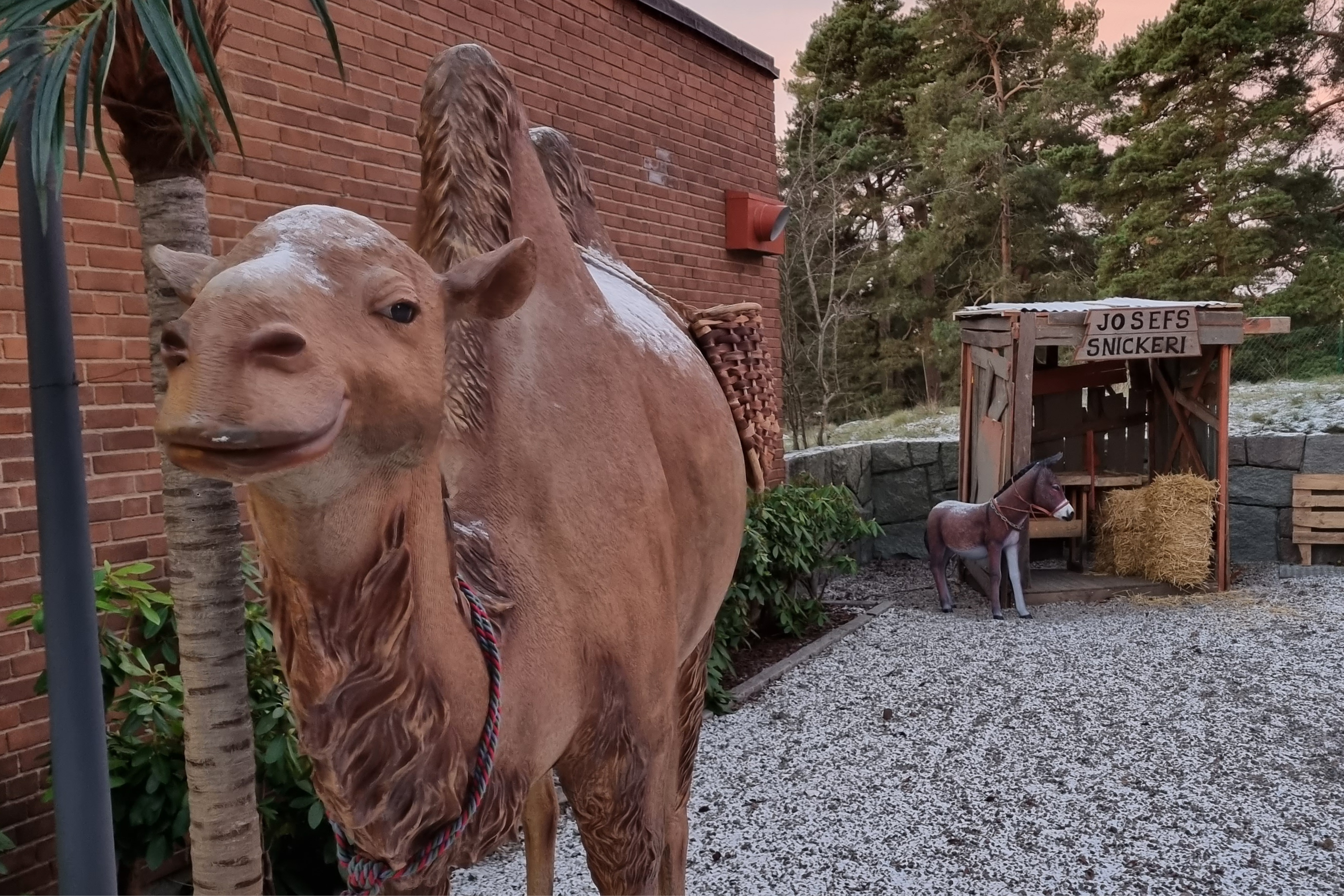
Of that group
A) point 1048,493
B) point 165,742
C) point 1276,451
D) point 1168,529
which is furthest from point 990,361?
point 165,742

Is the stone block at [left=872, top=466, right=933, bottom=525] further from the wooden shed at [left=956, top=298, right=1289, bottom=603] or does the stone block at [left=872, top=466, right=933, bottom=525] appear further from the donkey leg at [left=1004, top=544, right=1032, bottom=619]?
the donkey leg at [left=1004, top=544, right=1032, bottom=619]

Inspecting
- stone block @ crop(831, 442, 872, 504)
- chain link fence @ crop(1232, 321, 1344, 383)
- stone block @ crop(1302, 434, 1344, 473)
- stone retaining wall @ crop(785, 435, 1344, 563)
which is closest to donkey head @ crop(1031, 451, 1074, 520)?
A: stone retaining wall @ crop(785, 435, 1344, 563)

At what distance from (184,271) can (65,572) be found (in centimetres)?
82

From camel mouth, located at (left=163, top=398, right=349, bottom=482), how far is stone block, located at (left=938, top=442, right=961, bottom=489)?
925cm

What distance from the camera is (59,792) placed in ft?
4.95

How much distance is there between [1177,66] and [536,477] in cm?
1698

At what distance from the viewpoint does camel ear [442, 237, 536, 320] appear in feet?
3.34

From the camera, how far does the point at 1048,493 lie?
6.69 m

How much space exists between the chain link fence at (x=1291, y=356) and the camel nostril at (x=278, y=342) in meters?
15.3

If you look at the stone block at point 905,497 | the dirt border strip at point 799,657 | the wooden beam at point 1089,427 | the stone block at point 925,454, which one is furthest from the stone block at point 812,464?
the wooden beam at point 1089,427

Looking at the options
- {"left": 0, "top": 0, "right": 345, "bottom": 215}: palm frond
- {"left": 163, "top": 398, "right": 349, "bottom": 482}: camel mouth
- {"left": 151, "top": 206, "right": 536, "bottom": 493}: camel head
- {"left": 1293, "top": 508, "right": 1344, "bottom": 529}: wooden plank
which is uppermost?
{"left": 0, "top": 0, "right": 345, "bottom": 215}: palm frond

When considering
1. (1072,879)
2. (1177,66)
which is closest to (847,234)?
(1177,66)

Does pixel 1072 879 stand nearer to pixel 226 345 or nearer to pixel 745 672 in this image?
pixel 745 672

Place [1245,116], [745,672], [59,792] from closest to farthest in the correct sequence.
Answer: [59,792] → [745,672] → [1245,116]
